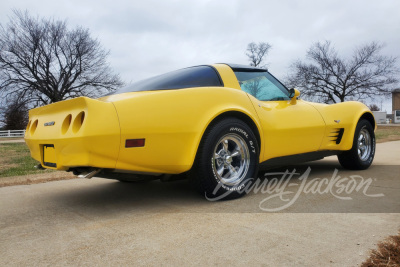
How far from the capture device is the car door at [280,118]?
3285mm

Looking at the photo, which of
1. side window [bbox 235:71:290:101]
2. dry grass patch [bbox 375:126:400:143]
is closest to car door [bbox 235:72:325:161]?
side window [bbox 235:71:290:101]

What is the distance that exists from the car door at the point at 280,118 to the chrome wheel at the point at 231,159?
283mm

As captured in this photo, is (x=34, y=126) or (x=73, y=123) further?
(x=34, y=126)

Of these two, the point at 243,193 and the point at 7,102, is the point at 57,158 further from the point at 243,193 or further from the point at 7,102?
the point at 7,102

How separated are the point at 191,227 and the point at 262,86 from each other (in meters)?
2.02

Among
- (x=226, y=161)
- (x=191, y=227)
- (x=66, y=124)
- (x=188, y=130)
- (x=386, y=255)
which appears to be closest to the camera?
(x=386, y=255)

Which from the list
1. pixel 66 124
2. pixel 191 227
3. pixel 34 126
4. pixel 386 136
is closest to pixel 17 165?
pixel 34 126

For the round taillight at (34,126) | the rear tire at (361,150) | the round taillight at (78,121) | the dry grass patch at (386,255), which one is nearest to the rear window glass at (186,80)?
the round taillight at (78,121)

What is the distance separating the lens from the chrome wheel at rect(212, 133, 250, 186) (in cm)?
290

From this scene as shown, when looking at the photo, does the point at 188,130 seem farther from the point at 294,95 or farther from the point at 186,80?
the point at 294,95

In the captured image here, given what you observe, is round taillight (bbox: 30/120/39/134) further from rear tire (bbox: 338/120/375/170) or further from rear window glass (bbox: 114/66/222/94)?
rear tire (bbox: 338/120/375/170)

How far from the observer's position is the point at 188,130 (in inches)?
104

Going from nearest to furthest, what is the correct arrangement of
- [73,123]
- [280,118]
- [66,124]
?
1. [73,123]
2. [66,124]
3. [280,118]

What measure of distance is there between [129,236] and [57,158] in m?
0.84
